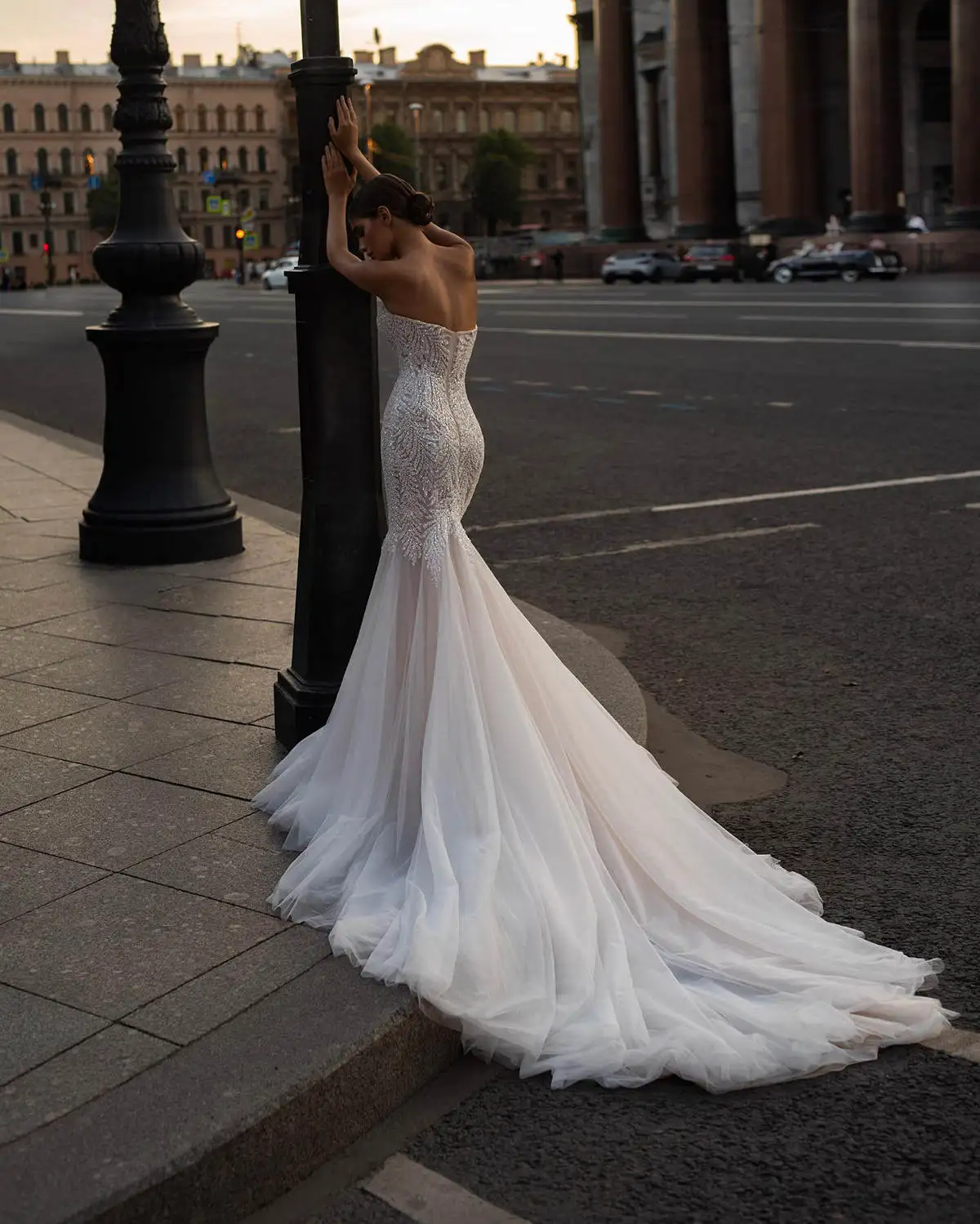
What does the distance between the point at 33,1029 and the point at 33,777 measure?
1.77 m

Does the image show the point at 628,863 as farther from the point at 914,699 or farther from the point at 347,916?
the point at 914,699

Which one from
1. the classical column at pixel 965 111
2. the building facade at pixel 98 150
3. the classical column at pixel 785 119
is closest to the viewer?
the classical column at pixel 965 111

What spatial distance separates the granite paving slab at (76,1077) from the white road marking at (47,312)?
4374cm

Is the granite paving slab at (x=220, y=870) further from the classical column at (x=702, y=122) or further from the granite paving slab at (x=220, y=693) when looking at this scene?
the classical column at (x=702, y=122)

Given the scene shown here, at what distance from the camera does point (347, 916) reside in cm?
Answer: 369

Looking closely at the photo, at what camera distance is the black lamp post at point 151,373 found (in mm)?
8383

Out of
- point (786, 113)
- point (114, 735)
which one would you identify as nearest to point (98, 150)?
point (786, 113)

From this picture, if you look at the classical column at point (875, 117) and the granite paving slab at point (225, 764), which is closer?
the granite paving slab at point (225, 764)

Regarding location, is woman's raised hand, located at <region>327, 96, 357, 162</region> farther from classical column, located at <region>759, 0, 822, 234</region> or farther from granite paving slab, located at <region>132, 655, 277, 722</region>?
classical column, located at <region>759, 0, 822, 234</region>

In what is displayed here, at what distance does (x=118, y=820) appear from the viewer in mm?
4520

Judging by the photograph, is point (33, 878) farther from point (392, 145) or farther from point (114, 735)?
point (392, 145)

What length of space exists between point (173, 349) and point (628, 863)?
17.5 ft

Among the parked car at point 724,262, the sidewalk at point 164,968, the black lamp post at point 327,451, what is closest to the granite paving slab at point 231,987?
the sidewalk at point 164,968

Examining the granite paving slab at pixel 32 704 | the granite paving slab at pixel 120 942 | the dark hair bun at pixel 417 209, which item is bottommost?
the granite paving slab at pixel 120 942
